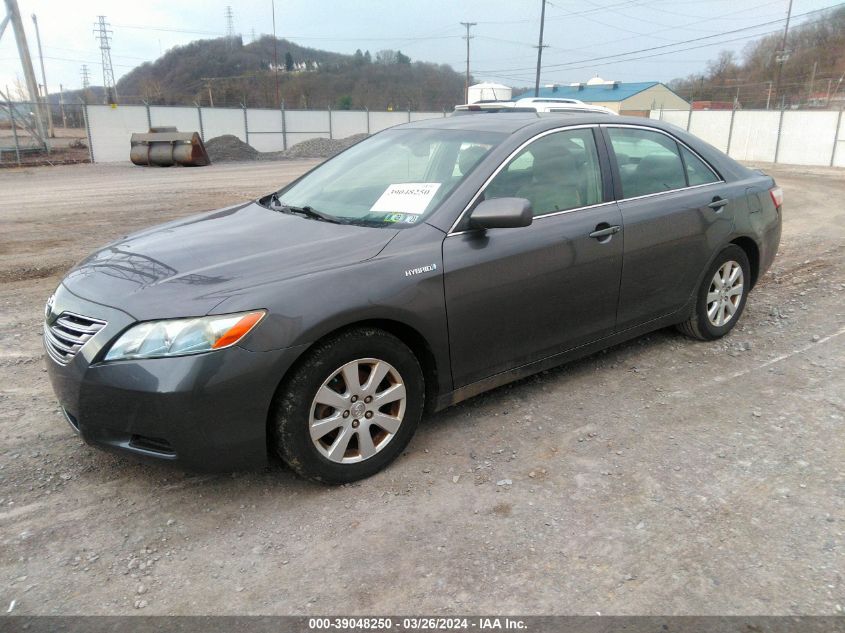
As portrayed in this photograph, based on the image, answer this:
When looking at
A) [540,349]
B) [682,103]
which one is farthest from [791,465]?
[682,103]

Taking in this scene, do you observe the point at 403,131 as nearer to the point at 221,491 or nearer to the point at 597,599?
the point at 221,491

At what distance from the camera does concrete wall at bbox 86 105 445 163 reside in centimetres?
3020

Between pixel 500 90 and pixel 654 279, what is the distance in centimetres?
1313

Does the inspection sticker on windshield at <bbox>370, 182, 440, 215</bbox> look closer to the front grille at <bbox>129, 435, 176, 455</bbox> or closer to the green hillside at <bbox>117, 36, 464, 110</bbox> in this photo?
the front grille at <bbox>129, 435, 176, 455</bbox>

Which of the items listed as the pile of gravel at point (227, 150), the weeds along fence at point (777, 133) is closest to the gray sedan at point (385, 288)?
the weeds along fence at point (777, 133)

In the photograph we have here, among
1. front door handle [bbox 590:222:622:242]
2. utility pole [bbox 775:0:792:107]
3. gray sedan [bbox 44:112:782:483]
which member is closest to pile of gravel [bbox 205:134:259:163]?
gray sedan [bbox 44:112:782:483]

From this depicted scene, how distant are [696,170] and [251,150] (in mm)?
31415

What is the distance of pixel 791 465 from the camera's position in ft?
10.8

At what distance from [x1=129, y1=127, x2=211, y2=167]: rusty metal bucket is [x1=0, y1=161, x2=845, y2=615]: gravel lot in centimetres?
2376

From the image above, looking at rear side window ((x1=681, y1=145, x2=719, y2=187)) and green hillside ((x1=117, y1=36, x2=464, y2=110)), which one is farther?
green hillside ((x1=117, y1=36, x2=464, y2=110))

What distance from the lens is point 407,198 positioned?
11.6 ft

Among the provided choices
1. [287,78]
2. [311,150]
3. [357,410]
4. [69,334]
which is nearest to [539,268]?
[357,410]

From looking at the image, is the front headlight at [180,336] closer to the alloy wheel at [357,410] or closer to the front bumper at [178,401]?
the front bumper at [178,401]

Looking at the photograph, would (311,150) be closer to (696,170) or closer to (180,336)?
(696,170)
